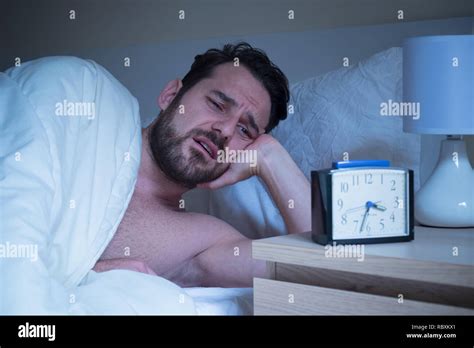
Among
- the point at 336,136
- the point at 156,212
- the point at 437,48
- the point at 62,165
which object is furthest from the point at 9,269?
the point at 437,48

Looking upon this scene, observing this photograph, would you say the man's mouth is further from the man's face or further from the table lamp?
the table lamp

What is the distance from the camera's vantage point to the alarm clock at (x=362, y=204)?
1.38 meters

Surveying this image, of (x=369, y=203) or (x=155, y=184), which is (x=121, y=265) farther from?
(x=369, y=203)

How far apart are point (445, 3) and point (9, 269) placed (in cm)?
114

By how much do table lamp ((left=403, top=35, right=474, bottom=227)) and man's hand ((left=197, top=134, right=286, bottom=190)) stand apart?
0.38 m

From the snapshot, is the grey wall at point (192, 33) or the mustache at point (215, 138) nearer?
the grey wall at point (192, 33)

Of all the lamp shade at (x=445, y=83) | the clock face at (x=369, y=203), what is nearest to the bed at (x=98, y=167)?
the lamp shade at (x=445, y=83)

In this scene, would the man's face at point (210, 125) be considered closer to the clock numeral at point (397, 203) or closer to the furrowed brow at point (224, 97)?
the furrowed brow at point (224, 97)

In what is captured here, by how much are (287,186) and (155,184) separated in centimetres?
38

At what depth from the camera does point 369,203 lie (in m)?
1.40

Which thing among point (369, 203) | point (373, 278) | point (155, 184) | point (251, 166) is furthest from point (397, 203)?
point (155, 184)

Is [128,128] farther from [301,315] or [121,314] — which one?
[301,315]

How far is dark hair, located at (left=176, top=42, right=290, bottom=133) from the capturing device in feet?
6.30

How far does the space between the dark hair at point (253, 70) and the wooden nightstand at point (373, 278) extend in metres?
0.50
